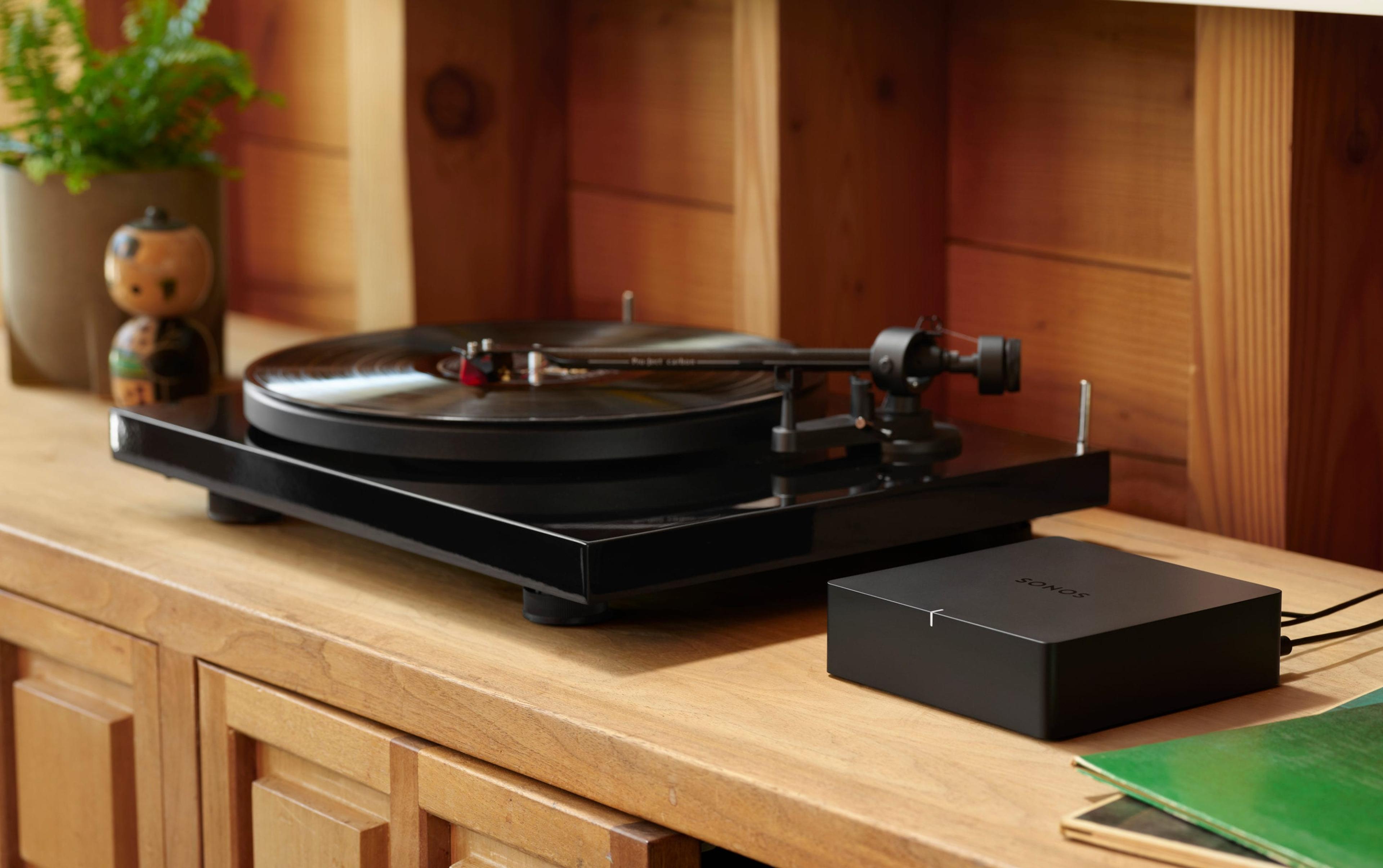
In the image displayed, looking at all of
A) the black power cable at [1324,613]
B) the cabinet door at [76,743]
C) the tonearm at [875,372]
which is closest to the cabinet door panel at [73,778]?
the cabinet door at [76,743]

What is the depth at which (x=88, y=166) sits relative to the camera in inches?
58.4

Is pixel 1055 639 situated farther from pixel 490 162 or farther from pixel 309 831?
pixel 490 162

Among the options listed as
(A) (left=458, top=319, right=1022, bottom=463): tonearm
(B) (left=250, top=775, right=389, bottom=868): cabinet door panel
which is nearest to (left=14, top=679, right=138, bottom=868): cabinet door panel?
(B) (left=250, top=775, right=389, bottom=868): cabinet door panel

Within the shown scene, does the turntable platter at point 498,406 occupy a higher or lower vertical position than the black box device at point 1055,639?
higher

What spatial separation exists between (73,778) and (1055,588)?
661mm

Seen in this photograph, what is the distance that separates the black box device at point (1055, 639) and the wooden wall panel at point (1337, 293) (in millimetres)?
267

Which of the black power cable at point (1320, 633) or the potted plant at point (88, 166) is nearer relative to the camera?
the black power cable at point (1320, 633)

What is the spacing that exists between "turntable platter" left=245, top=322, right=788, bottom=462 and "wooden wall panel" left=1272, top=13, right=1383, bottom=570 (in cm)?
34

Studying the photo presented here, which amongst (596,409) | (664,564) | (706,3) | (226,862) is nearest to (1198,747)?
(664,564)

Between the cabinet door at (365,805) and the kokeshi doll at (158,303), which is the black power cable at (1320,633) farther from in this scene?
the kokeshi doll at (158,303)

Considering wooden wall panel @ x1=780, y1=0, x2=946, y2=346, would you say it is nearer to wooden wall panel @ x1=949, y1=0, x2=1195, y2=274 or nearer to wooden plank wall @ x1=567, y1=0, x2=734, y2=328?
wooden wall panel @ x1=949, y1=0, x2=1195, y2=274

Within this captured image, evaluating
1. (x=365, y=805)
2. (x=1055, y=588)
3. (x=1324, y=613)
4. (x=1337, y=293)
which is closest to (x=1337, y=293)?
(x=1337, y=293)

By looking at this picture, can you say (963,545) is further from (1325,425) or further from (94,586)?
(94,586)

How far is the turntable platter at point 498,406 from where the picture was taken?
3.18 feet
